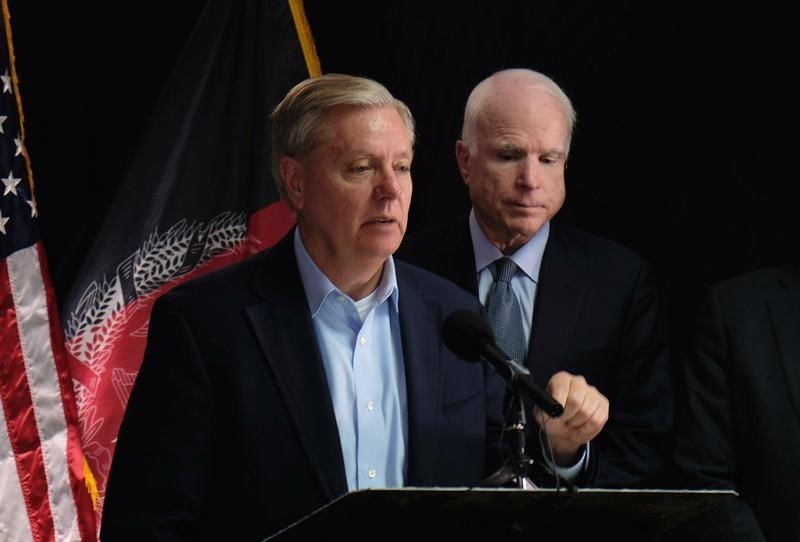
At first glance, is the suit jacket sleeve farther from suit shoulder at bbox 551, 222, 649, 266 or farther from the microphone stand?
the microphone stand

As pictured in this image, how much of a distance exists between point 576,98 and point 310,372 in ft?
6.14

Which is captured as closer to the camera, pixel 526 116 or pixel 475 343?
pixel 475 343

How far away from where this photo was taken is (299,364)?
224 centimetres

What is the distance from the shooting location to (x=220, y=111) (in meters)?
3.80

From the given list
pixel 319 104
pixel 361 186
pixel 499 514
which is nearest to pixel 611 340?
pixel 361 186

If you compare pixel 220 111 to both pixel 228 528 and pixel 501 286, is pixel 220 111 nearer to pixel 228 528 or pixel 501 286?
pixel 501 286

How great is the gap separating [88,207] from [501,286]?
1535 mm

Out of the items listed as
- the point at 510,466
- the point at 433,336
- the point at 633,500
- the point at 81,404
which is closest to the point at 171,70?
the point at 81,404

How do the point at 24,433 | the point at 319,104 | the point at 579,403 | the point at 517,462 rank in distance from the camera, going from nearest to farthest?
the point at 517,462 → the point at 579,403 → the point at 319,104 → the point at 24,433

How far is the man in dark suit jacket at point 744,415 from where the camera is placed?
280cm

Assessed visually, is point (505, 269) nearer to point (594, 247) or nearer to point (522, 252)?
point (522, 252)

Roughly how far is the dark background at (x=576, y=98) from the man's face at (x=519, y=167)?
0.75 meters

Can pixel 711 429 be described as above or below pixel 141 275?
below

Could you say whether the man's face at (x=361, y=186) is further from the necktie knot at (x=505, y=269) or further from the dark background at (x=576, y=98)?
the dark background at (x=576, y=98)
